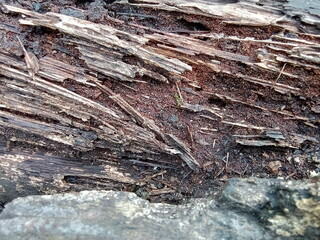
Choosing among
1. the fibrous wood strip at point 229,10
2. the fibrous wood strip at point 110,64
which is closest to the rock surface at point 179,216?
the fibrous wood strip at point 110,64

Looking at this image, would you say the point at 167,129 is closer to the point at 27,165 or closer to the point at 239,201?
the point at 239,201

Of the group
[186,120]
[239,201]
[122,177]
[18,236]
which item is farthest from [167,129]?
[18,236]

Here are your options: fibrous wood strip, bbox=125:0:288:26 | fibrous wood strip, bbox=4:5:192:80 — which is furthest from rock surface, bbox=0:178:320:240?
fibrous wood strip, bbox=125:0:288:26

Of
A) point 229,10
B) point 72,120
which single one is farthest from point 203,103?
point 72,120

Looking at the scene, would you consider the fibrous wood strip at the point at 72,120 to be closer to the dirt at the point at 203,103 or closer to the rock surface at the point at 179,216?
the dirt at the point at 203,103

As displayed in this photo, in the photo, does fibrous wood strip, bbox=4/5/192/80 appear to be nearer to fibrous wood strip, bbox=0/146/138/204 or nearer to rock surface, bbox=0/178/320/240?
fibrous wood strip, bbox=0/146/138/204

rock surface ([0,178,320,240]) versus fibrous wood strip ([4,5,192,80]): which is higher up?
fibrous wood strip ([4,5,192,80])

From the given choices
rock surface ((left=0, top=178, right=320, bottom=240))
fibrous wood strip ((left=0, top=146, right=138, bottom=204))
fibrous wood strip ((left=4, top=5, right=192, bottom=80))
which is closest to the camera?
rock surface ((left=0, top=178, right=320, bottom=240))

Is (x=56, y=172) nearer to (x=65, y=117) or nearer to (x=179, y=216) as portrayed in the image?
(x=65, y=117)
